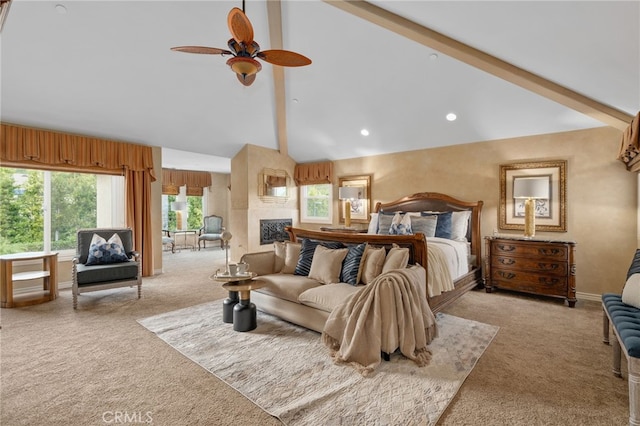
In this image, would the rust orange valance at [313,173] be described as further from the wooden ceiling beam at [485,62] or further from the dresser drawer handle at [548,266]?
the dresser drawer handle at [548,266]

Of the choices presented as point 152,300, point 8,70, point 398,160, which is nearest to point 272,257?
point 152,300

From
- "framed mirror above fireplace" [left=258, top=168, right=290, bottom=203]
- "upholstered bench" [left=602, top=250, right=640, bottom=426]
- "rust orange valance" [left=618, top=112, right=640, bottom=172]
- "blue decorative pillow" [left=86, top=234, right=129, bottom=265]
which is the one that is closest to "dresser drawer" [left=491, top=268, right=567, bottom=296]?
"upholstered bench" [left=602, top=250, right=640, bottom=426]

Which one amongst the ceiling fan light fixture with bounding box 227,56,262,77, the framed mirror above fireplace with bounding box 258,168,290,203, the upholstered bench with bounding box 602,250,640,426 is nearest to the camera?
the upholstered bench with bounding box 602,250,640,426

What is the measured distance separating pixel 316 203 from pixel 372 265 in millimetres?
4469

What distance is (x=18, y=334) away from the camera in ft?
9.87

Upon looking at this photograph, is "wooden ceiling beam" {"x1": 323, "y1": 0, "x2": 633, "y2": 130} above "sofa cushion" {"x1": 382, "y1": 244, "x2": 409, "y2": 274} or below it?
above

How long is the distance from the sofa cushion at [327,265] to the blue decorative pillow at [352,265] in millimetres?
52

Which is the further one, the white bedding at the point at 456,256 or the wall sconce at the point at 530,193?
the wall sconce at the point at 530,193

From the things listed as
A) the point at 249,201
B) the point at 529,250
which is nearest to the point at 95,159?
the point at 249,201

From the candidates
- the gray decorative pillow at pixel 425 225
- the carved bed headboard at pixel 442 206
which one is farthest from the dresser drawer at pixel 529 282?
the gray decorative pillow at pixel 425 225

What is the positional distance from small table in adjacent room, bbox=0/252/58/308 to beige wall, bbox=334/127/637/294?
6176 mm

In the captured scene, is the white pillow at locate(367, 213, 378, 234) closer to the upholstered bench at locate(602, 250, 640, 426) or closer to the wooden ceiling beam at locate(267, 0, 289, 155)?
the wooden ceiling beam at locate(267, 0, 289, 155)

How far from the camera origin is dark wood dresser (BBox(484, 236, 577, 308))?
151 inches

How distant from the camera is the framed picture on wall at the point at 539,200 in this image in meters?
4.29
